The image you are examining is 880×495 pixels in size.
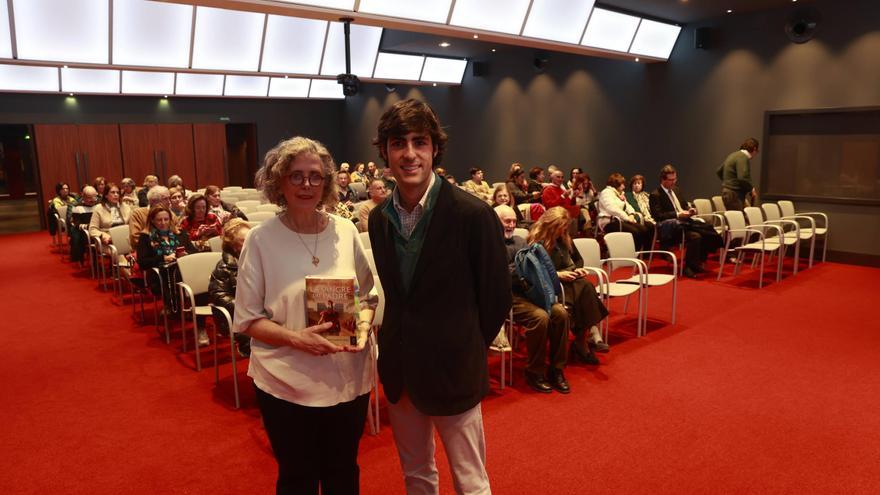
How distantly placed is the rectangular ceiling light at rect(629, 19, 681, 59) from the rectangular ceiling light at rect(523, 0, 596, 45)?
4.52ft

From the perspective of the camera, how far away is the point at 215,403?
167 inches

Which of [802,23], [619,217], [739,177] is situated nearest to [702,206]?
[739,177]

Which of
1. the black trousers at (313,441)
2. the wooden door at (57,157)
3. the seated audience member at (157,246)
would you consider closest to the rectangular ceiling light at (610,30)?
the seated audience member at (157,246)

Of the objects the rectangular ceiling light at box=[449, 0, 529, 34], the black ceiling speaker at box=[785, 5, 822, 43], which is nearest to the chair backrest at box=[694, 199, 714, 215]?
the black ceiling speaker at box=[785, 5, 822, 43]

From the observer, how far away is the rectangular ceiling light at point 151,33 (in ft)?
35.1

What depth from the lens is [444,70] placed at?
15.2 m

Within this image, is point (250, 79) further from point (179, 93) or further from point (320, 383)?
point (320, 383)

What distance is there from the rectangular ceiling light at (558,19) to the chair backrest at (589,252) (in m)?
4.52

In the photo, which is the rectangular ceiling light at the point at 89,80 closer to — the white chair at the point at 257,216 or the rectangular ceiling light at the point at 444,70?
Answer: the rectangular ceiling light at the point at 444,70

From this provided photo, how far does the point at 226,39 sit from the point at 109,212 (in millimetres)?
4840

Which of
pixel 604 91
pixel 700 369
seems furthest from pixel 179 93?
pixel 700 369

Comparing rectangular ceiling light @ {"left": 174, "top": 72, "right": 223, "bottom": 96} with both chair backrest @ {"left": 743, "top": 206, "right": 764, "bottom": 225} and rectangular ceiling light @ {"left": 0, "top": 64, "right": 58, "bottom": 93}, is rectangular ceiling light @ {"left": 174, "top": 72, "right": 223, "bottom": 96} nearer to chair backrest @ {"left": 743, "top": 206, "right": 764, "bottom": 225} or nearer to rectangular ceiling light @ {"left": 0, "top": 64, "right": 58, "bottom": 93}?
rectangular ceiling light @ {"left": 0, "top": 64, "right": 58, "bottom": 93}

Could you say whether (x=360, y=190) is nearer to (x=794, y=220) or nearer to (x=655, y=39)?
(x=655, y=39)

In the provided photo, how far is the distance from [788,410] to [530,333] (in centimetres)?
175
